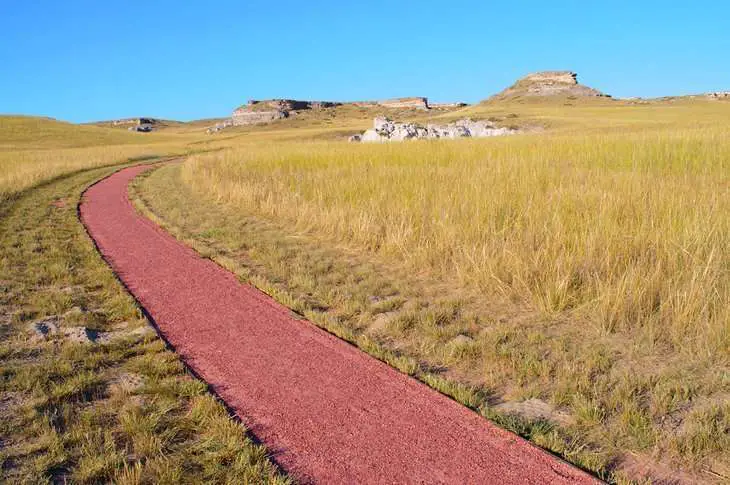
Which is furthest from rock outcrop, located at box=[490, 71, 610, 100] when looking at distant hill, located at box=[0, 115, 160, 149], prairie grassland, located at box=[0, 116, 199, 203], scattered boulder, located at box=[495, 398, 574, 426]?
scattered boulder, located at box=[495, 398, 574, 426]

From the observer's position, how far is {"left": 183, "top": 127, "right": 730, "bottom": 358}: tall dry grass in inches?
181

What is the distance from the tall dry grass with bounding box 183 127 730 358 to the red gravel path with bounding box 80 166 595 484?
199 centimetres

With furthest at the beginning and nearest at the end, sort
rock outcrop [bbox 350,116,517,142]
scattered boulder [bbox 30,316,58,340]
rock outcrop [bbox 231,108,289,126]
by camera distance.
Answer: rock outcrop [bbox 231,108,289,126] < rock outcrop [bbox 350,116,517,142] < scattered boulder [bbox 30,316,58,340]

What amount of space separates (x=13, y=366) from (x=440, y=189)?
713 centimetres

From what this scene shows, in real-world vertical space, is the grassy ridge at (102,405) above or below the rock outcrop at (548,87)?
below

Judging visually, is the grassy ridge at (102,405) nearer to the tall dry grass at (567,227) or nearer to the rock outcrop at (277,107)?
the tall dry grass at (567,227)

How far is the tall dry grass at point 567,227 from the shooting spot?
4586mm

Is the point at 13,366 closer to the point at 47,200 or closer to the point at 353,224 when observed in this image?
the point at 353,224

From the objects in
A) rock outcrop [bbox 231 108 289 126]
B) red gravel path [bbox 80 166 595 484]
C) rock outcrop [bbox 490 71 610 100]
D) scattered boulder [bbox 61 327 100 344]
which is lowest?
red gravel path [bbox 80 166 595 484]

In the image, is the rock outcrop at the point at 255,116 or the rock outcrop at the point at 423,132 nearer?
the rock outcrop at the point at 423,132

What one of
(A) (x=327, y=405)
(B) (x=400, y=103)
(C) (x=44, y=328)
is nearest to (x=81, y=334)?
(C) (x=44, y=328)

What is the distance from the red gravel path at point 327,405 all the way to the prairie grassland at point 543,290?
0.74 ft

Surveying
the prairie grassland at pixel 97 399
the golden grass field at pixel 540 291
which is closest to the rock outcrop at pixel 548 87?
the golden grass field at pixel 540 291

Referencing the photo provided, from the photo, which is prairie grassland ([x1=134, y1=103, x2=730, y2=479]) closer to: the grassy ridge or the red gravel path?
the red gravel path
